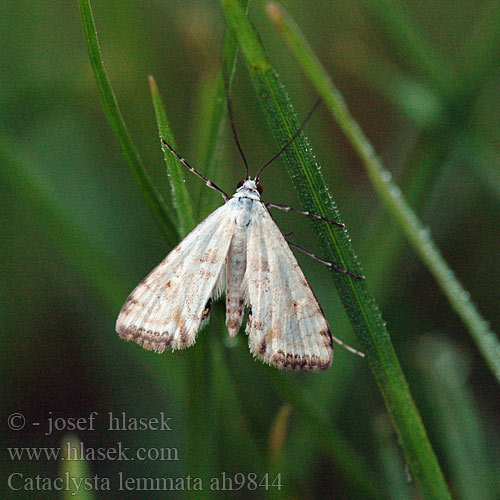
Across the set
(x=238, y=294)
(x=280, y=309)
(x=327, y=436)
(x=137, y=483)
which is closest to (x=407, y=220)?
(x=280, y=309)

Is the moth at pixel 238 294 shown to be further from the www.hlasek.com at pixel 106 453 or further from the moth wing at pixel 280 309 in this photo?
the www.hlasek.com at pixel 106 453

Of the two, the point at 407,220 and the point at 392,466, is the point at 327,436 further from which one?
the point at 407,220

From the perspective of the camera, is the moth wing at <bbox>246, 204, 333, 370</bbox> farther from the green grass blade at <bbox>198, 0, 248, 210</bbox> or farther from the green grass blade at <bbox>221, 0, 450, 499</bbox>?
the green grass blade at <bbox>198, 0, 248, 210</bbox>

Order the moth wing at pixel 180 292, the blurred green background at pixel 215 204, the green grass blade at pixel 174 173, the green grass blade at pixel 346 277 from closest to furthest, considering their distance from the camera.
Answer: the green grass blade at pixel 346 277 < the green grass blade at pixel 174 173 < the moth wing at pixel 180 292 < the blurred green background at pixel 215 204

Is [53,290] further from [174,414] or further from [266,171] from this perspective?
[266,171]

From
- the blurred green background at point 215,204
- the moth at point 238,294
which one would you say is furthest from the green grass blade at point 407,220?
the blurred green background at point 215,204

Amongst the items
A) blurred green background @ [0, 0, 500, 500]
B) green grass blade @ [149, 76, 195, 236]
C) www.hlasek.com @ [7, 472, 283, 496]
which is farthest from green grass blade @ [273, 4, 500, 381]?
www.hlasek.com @ [7, 472, 283, 496]
